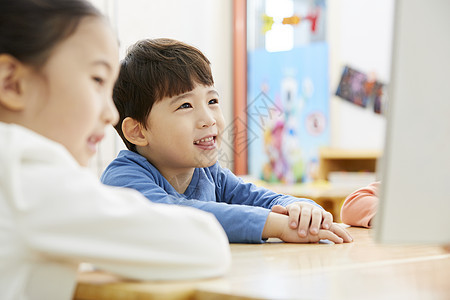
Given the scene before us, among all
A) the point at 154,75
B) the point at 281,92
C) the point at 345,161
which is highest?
the point at 154,75

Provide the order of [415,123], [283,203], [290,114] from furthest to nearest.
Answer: [290,114]
[283,203]
[415,123]

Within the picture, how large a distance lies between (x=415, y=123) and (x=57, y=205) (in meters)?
0.37

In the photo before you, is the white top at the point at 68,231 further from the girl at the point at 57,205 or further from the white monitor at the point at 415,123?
the white monitor at the point at 415,123

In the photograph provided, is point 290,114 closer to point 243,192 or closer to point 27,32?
point 243,192

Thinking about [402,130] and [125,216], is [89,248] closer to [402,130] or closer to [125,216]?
[125,216]

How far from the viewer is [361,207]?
1.21m

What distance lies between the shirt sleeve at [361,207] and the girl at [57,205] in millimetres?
638

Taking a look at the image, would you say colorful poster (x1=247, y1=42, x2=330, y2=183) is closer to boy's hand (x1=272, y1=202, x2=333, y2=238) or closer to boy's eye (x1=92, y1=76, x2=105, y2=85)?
boy's hand (x1=272, y1=202, x2=333, y2=238)

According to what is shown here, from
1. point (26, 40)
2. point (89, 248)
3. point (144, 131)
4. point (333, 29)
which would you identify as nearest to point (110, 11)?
point (333, 29)

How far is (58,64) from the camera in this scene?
692 mm

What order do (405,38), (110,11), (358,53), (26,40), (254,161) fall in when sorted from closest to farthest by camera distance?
(405,38) → (26,40) → (110,11) → (358,53) → (254,161)

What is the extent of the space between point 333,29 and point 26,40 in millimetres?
3617

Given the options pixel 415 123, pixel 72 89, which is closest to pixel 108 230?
pixel 72 89

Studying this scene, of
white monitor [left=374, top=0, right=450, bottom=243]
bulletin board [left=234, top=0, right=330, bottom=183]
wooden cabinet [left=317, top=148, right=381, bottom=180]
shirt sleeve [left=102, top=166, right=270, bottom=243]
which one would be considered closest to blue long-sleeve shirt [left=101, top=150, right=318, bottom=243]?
shirt sleeve [left=102, top=166, right=270, bottom=243]
